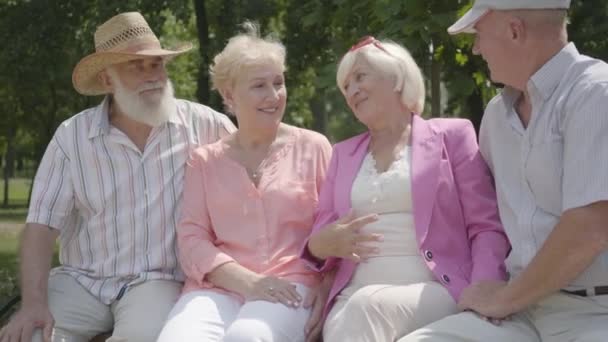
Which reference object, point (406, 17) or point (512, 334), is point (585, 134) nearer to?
point (512, 334)

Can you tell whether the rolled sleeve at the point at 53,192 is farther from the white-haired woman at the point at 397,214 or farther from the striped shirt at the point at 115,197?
the white-haired woman at the point at 397,214

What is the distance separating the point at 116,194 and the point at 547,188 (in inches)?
82.1

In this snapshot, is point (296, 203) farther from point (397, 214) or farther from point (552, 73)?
point (552, 73)

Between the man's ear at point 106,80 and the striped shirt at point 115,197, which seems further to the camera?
the man's ear at point 106,80

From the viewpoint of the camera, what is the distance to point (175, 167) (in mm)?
4414

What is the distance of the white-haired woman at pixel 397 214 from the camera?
352cm

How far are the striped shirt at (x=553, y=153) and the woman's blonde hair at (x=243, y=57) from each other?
44.4 inches

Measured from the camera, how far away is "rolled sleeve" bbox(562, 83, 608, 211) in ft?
9.76

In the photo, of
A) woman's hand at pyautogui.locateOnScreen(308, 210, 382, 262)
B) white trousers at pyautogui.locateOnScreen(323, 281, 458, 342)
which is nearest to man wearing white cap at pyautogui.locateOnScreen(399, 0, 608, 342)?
white trousers at pyautogui.locateOnScreen(323, 281, 458, 342)

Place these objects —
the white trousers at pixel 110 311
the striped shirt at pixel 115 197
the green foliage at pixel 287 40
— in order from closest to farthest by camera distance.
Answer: the white trousers at pixel 110 311 < the striped shirt at pixel 115 197 < the green foliage at pixel 287 40

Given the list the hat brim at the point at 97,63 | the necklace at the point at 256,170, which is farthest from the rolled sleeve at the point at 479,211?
the hat brim at the point at 97,63

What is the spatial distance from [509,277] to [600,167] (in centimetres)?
74

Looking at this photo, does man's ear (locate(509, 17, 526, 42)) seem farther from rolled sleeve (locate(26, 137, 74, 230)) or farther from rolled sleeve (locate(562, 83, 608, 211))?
rolled sleeve (locate(26, 137, 74, 230))

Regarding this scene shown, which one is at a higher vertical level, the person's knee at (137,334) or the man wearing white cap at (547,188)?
the man wearing white cap at (547,188)
